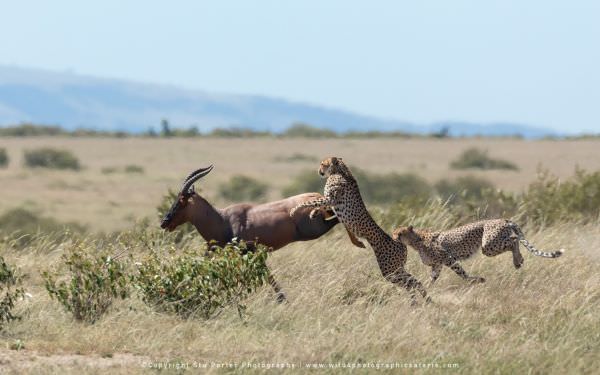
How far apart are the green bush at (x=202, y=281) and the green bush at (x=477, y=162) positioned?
139ft

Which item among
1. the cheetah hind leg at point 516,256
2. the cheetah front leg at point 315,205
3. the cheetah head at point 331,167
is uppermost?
the cheetah head at point 331,167

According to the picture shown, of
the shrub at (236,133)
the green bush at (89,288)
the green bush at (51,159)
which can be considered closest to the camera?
the green bush at (89,288)

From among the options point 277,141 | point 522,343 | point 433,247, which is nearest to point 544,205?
point 433,247

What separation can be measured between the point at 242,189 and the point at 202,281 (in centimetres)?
3056

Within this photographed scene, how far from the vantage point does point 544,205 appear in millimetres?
18672

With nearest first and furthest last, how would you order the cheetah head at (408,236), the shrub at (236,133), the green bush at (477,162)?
the cheetah head at (408,236) → the green bush at (477,162) → the shrub at (236,133)

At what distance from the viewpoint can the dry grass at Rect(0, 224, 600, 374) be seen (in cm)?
921

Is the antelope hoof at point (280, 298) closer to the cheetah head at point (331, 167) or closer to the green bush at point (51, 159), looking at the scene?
the cheetah head at point (331, 167)

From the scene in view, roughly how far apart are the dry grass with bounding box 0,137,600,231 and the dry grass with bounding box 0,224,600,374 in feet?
64.4

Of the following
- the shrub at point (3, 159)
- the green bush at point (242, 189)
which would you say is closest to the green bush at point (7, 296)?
the green bush at point (242, 189)

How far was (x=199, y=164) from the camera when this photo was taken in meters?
56.3

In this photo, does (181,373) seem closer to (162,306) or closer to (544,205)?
(162,306)

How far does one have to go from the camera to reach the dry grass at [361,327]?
9.21 metres

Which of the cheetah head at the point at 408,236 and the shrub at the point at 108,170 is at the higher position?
the cheetah head at the point at 408,236
